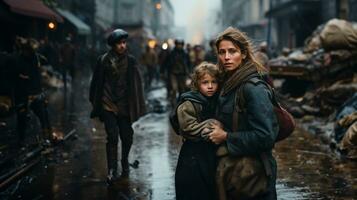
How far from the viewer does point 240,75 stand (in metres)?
3.15

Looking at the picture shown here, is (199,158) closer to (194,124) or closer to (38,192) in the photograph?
(194,124)

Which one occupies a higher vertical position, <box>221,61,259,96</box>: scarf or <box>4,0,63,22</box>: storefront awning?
<box>4,0,63,22</box>: storefront awning

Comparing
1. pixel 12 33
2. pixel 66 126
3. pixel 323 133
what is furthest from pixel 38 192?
pixel 12 33

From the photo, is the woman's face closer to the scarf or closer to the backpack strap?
the scarf

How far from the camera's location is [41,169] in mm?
7578

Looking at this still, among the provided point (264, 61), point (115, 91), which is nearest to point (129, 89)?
point (115, 91)

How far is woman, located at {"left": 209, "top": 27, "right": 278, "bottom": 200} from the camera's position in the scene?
3041 millimetres

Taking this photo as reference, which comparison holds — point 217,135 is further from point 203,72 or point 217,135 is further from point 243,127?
point 203,72

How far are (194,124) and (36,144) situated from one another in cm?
616

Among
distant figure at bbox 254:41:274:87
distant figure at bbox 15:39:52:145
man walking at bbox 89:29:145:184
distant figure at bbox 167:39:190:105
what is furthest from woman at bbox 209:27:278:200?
distant figure at bbox 167:39:190:105

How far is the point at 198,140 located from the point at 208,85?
366mm

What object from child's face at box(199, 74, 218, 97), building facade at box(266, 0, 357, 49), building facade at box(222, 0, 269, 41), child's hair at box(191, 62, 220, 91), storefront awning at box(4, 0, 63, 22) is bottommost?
child's face at box(199, 74, 218, 97)

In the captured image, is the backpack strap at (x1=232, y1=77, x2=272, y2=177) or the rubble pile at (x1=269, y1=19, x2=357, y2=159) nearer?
the backpack strap at (x1=232, y1=77, x2=272, y2=177)

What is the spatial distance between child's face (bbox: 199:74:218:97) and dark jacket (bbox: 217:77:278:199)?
0.28m
